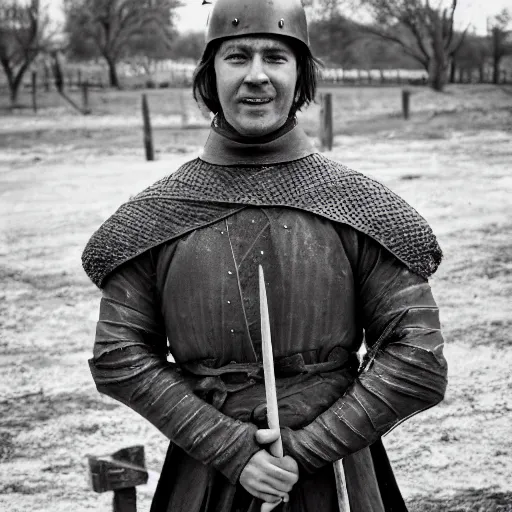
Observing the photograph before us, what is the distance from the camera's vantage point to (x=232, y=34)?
6.55 ft

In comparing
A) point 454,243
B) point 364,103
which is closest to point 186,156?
point 454,243

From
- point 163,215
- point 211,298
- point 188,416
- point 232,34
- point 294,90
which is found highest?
point 232,34

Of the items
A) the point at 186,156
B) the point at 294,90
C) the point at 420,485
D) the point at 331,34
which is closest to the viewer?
the point at 294,90

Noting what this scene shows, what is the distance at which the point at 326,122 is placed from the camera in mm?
16203

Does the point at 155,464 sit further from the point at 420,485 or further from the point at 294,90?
the point at 294,90

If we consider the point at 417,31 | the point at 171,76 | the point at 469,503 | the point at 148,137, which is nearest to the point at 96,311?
the point at 469,503

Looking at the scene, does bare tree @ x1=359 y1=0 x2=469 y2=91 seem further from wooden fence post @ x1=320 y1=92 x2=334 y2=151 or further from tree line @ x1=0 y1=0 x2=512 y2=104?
wooden fence post @ x1=320 y1=92 x2=334 y2=151

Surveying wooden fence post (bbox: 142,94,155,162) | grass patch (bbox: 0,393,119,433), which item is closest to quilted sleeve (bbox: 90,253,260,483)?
grass patch (bbox: 0,393,119,433)

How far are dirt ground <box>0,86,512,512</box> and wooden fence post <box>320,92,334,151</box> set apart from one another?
1.25 ft

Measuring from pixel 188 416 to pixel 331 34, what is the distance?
32643mm

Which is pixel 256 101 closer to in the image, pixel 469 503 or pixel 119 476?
pixel 119 476

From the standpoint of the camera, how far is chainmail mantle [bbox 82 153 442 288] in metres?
1.99

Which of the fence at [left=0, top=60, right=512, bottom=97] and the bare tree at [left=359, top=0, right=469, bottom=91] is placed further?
the fence at [left=0, top=60, right=512, bottom=97]

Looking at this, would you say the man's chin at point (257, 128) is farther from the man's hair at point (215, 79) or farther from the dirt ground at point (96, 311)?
the dirt ground at point (96, 311)
